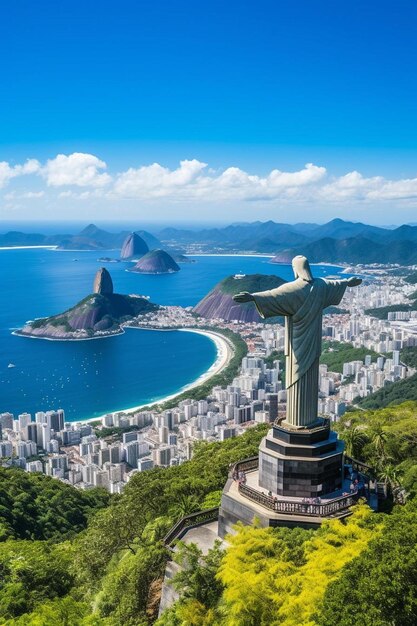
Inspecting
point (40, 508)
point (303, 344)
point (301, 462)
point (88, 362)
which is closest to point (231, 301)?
point (88, 362)

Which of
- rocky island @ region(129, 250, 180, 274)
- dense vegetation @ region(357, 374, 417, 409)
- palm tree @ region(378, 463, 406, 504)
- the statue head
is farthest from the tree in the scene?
rocky island @ region(129, 250, 180, 274)

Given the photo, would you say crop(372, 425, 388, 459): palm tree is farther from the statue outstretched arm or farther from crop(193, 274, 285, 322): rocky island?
crop(193, 274, 285, 322): rocky island

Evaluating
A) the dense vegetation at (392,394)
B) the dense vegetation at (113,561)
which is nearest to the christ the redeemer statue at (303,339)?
the dense vegetation at (113,561)

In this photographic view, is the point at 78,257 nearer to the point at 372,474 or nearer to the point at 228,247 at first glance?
the point at 228,247

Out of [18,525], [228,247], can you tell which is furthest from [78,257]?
[18,525]

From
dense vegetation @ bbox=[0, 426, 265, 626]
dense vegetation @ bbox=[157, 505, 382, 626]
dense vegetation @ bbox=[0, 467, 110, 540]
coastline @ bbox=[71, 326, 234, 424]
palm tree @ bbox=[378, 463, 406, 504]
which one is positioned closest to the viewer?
dense vegetation @ bbox=[157, 505, 382, 626]

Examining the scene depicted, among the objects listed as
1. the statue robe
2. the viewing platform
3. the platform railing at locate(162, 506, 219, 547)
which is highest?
the statue robe

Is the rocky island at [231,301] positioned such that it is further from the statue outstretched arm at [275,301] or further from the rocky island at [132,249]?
the rocky island at [132,249]
